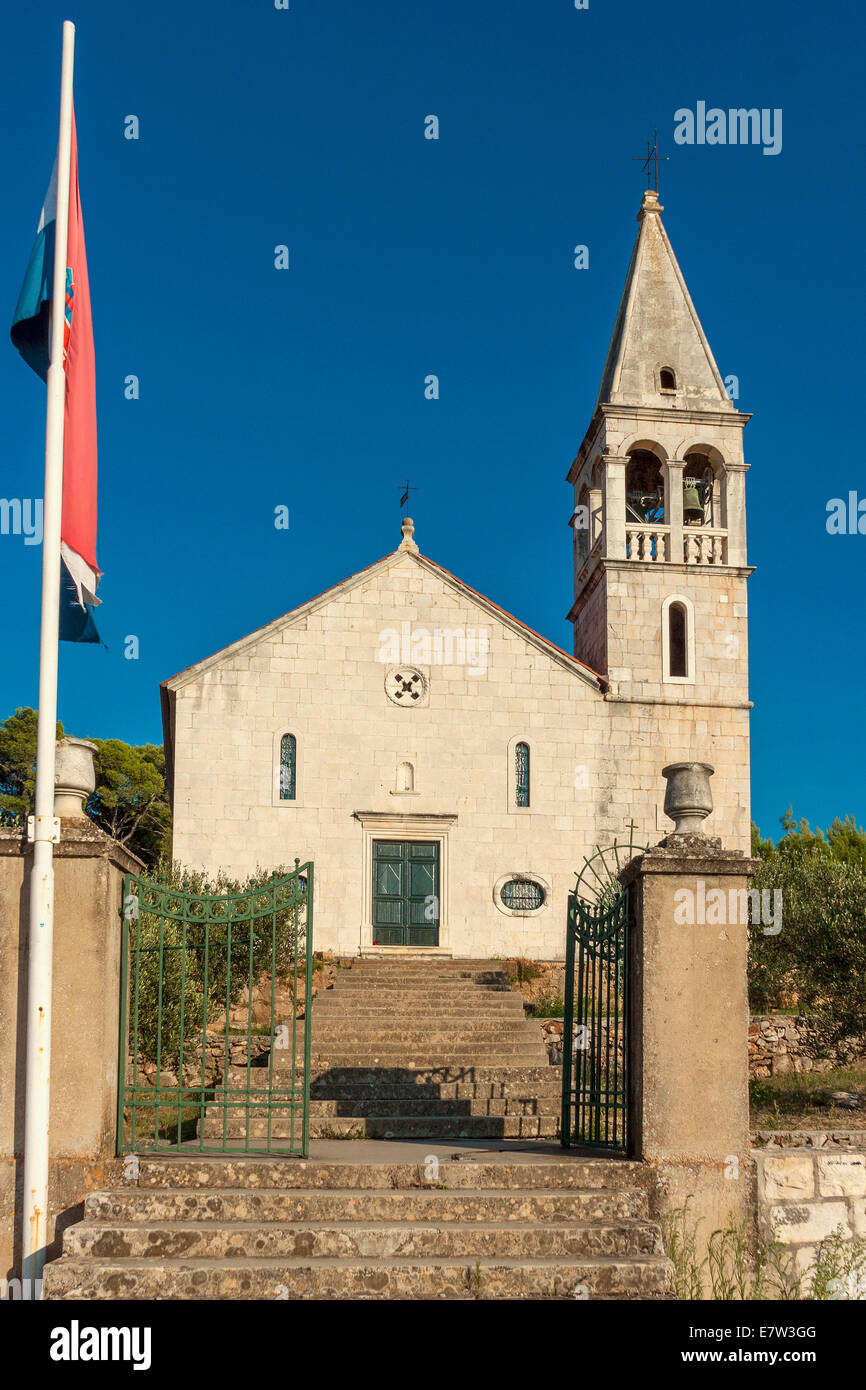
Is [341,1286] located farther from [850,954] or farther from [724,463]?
[724,463]

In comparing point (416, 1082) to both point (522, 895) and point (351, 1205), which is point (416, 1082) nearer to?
point (351, 1205)

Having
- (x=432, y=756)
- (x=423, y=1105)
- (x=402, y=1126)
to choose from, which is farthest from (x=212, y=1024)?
(x=402, y=1126)

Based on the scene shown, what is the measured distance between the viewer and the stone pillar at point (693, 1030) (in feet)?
29.0

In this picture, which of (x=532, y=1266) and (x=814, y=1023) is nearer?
(x=532, y=1266)

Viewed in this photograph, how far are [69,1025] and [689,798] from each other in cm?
477

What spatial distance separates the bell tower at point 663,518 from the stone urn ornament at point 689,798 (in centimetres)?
1476

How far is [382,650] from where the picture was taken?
955 inches

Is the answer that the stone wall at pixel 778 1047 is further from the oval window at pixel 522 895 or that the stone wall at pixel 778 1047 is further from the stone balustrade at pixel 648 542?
the stone balustrade at pixel 648 542

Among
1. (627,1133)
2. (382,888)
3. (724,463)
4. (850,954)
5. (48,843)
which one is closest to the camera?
(48,843)

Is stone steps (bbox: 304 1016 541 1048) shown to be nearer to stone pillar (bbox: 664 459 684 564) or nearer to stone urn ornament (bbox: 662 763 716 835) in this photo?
stone urn ornament (bbox: 662 763 716 835)

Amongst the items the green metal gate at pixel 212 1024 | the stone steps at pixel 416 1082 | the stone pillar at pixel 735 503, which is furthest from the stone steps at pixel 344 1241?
the stone pillar at pixel 735 503

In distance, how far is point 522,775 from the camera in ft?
79.3

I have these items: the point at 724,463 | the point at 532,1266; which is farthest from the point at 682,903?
the point at 724,463
